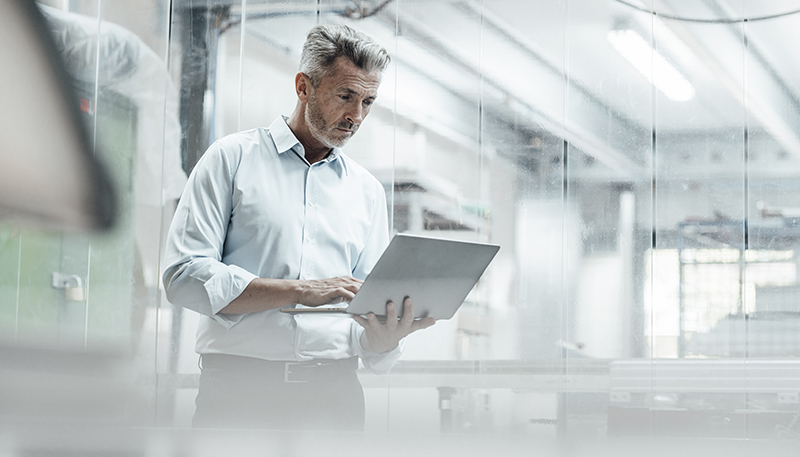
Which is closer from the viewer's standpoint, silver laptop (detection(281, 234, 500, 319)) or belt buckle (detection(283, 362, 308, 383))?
silver laptop (detection(281, 234, 500, 319))

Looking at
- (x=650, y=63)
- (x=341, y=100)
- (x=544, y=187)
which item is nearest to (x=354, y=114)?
(x=341, y=100)

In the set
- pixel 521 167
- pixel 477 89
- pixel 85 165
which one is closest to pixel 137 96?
pixel 85 165

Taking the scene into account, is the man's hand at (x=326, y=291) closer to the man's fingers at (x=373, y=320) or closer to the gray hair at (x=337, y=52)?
the man's fingers at (x=373, y=320)

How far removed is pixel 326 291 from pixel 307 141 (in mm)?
369

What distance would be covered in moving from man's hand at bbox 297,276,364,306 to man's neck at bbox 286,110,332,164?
0.31m

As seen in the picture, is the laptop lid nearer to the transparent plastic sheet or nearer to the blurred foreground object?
the blurred foreground object

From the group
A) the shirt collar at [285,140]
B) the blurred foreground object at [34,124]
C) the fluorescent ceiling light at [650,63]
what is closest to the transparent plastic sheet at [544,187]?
the fluorescent ceiling light at [650,63]

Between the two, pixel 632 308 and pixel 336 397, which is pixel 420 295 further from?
pixel 632 308

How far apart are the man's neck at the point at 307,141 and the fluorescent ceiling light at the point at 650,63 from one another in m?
1.43

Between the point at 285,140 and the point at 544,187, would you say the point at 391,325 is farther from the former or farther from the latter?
the point at 544,187

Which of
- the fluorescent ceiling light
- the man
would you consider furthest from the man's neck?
the fluorescent ceiling light

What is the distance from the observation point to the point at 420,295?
4.05 ft

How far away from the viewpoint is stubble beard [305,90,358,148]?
138 cm

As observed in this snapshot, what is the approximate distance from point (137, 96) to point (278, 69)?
50 centimetres
